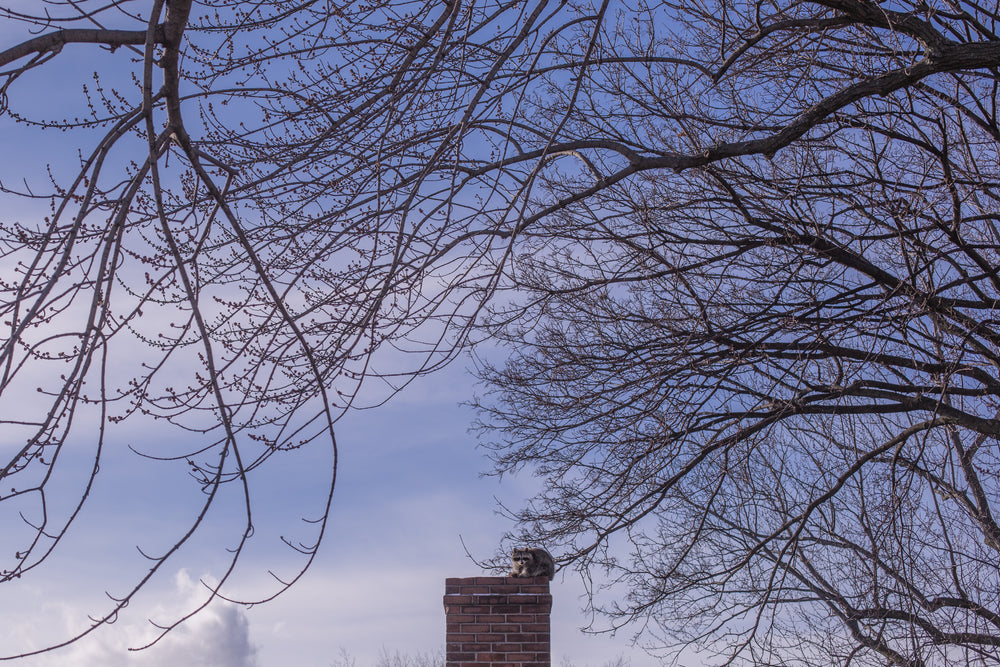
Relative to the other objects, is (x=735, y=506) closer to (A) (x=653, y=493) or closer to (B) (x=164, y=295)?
(A) (x=653, y=493)

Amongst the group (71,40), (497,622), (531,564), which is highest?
(71,40)

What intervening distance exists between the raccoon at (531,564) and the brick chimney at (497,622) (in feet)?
0.28

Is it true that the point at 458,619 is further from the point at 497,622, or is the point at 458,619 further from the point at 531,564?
the point at 531,564

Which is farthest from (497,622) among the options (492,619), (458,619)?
(458,619)

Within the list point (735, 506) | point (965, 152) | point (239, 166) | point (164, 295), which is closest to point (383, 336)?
point (164, 295)

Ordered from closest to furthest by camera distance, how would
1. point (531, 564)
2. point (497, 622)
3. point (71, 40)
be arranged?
1. point (71, 40)
2. point (497, 622)
3. point (531, 564)

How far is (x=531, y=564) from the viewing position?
7562mm

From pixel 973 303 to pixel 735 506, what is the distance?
3659mm

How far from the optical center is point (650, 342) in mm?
8078

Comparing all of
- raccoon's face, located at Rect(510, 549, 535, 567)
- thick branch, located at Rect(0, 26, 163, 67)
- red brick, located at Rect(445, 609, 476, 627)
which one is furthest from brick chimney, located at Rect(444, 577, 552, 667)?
thick branch, located at Rect(0, 26, 163, 67)

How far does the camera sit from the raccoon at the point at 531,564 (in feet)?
24.8

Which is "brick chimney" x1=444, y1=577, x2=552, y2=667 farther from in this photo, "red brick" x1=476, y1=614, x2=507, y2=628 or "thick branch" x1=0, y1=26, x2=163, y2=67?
"thick branch" x1=0, y1=26, x2=163, y2=67

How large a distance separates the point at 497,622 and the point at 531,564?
1.79 feet

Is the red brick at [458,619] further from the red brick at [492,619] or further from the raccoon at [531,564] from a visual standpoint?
the raccoon at [531,564]
